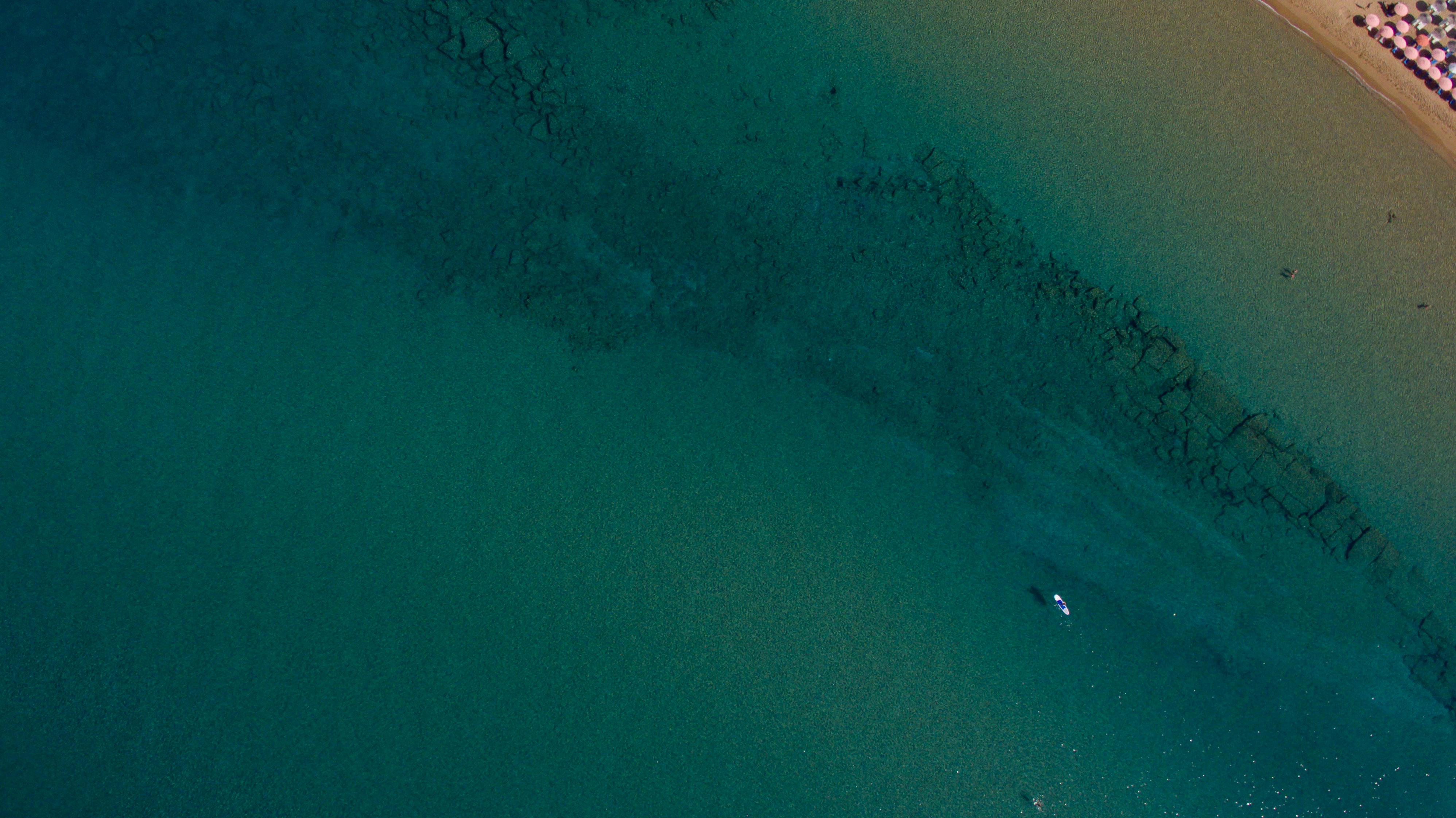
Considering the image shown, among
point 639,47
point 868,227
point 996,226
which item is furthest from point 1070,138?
point 639,47

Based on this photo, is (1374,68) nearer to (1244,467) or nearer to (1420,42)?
(1420,42)

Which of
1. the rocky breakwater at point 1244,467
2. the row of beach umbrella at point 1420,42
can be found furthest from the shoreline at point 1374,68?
the rocky breakwater at point 1244,467

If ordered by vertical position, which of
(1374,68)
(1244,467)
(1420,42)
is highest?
(1420,42)

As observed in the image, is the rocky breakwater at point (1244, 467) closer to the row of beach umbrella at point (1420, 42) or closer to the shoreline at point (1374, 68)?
the shoreline at point (1374, 68)

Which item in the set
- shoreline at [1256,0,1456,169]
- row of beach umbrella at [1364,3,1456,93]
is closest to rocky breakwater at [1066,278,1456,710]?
shoreline at [1256,0,1456,169]

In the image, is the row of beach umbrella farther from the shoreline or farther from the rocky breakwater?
the rocky breakwater

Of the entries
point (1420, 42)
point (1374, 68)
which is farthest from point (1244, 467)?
point (1420, 42)

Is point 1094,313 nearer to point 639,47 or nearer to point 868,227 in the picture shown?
point 868,227
